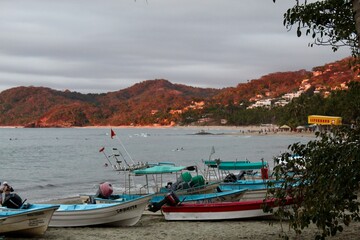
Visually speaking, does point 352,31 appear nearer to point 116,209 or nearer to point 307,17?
point 307,17

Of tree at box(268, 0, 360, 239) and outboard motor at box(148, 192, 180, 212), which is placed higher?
tree at box(268, 0, 360, 239)

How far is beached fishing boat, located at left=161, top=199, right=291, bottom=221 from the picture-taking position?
51.2 ft

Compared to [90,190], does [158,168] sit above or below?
above

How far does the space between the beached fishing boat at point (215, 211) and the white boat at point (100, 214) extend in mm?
1267

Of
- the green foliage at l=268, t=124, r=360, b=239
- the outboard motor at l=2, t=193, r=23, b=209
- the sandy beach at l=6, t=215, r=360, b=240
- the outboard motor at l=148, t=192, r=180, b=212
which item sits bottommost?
the sandy beach at l=6, t=215, r=360, b=240

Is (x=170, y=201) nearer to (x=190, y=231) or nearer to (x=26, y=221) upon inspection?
(x=190, y=231)

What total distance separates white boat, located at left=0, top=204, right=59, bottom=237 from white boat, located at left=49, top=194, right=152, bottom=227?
1720mm

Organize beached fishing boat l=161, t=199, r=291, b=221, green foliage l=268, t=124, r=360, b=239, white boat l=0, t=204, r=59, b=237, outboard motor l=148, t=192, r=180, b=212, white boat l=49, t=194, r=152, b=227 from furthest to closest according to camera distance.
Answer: outboard motor l=148, t=192, r=180, b=212 < beached fishing boat l=161, t=199, r=291, b=221 < white boat l=49, t=194, r=152, b=227 < white boat l=0, t=204, r=59, b=237 < green foliage l=268, t=124, r=360, b=239

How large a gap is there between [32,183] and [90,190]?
9.30 metres

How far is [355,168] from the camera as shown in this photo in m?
6.53

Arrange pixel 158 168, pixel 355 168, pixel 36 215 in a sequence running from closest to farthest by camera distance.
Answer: pixel 355 168
pixel 36 215
pixel 158 168

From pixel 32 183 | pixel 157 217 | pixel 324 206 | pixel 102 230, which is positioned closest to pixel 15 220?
pixel 102 230

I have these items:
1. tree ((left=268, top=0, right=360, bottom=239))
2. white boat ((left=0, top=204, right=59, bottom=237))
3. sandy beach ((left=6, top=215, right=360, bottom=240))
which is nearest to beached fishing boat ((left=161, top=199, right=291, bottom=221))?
sandy beach ((left=6, top=215, right=360, bottom=240))

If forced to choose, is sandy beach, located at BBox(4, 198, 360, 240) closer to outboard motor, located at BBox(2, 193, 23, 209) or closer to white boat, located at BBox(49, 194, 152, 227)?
white boat, located at BBox(49, 194, 152, 227)
